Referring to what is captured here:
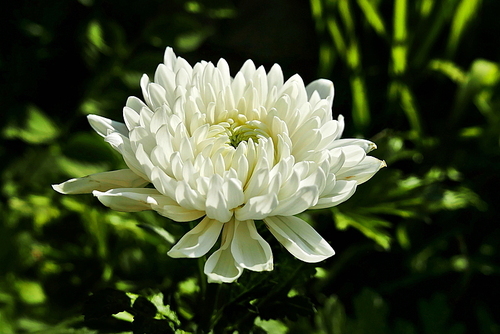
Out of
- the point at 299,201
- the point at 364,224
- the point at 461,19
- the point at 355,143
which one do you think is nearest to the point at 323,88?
the point at 355,143

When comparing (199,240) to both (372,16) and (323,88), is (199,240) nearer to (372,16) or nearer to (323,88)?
(323,88)

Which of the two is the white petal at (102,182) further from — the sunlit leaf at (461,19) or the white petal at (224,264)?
the sunlit leaf at (461,19)

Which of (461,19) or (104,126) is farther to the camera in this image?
(461,19)

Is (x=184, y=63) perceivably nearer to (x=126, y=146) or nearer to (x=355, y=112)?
(x=126, y=146)

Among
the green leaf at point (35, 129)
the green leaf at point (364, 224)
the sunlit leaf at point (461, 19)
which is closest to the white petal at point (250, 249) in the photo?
the green leaf at point (364, 224)

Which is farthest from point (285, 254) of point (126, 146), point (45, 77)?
point (45, 77)

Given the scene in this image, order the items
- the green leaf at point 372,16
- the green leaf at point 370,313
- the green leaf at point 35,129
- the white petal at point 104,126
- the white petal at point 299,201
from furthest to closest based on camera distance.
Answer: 1. the green leaf at point 372,16
2. the green leaf at point 35,129
3. the green leaf at point 370,313
4. the white petal at point 104,126
5. the white petal at point 299,201
